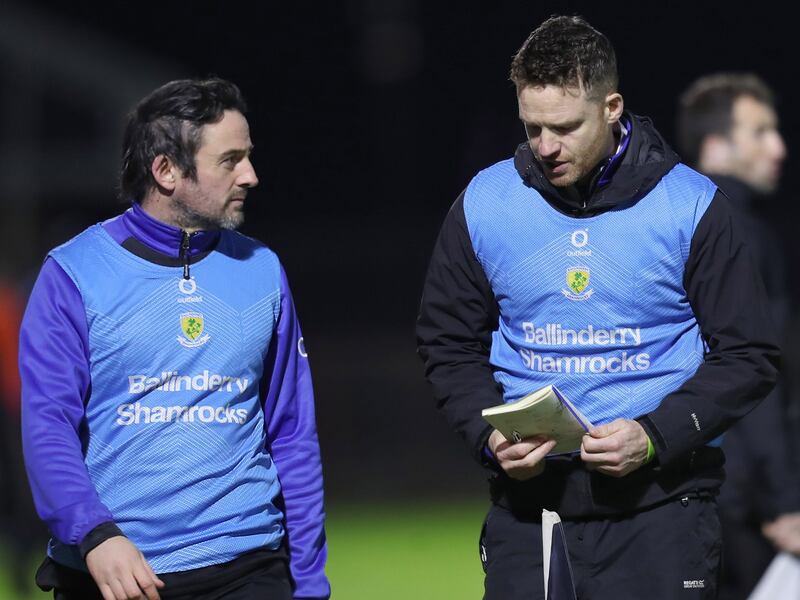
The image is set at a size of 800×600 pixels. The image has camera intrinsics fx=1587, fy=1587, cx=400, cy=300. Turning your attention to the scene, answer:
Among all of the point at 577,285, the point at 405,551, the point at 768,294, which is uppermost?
the point at 577,285

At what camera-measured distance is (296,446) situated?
14.6 ft

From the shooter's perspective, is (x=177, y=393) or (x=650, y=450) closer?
(x=650, y=450)

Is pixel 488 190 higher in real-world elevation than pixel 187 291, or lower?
higher

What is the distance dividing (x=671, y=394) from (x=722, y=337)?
207 mm

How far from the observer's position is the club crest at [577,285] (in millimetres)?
4242

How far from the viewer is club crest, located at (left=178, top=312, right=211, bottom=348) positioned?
4.27 meters

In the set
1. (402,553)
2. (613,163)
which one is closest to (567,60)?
(613,163)

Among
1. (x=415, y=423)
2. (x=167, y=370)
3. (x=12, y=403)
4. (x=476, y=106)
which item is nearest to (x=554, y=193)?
(x=167, y=370)

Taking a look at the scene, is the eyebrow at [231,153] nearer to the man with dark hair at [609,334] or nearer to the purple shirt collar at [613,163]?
the man with dark hair at [609,334]

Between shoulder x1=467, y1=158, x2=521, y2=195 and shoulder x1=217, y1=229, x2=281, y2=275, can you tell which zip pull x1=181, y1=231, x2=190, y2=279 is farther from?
shoulder x1=467, y1=158, x2=521, y2=195

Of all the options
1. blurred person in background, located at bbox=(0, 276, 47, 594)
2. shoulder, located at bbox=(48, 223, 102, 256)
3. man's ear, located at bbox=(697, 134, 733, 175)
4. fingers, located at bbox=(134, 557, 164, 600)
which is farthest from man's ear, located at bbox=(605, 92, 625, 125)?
blurred person in background, located at bbox=(0, 276, 47, 594)

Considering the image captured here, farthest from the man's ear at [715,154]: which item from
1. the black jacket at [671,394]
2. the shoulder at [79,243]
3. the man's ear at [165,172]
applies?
the shoulder at [79,243]

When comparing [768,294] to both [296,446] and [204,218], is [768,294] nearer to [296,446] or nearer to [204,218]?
[296,446]

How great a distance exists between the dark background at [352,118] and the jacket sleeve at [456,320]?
9.62 m
